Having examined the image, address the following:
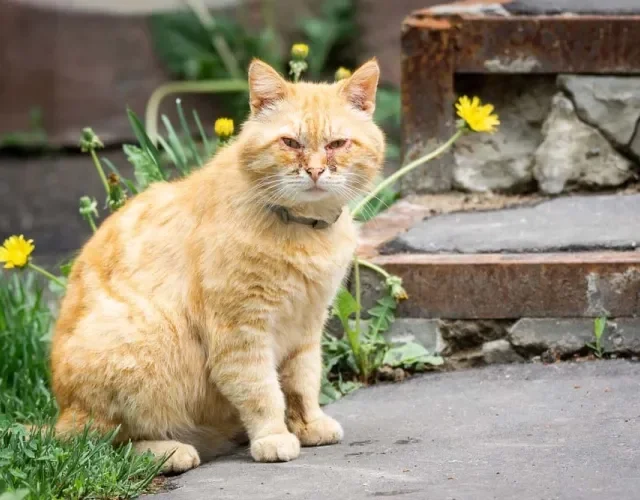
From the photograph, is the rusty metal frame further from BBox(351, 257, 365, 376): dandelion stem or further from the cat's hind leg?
the cat's hind leg

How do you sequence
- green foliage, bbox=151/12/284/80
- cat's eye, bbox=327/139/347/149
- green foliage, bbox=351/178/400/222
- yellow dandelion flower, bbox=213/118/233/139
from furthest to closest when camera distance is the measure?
green foliage, bbox=151/12/284/80
green foliage, bbox=351/178/400/222
yellow dandelion flower, bbox=213/118/233/139
cat's eye, bbox=327/139/347/149

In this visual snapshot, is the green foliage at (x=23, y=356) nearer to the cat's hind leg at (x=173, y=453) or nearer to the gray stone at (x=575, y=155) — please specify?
the cat's hind leg at (x=173, y=453)

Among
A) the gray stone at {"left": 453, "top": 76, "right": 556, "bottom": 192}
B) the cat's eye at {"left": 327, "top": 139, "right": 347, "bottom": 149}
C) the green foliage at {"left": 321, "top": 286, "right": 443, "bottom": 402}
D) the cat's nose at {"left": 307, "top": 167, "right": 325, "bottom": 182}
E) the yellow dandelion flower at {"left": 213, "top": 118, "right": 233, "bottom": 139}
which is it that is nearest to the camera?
the cat's nose at {"left": 307, "top": 167, "right": 325, "bottom": 182}

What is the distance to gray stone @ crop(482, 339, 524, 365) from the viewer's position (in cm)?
424

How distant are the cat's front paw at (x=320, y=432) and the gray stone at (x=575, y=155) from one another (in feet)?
6.22

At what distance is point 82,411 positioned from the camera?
3514mm

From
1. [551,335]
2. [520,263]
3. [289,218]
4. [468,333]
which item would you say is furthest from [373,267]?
[289,218]

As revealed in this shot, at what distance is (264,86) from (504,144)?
1.91m

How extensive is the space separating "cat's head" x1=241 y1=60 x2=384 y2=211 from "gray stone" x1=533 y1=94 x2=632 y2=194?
1580mm

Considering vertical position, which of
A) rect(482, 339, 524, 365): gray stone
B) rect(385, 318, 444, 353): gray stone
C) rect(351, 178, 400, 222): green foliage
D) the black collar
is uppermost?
the black collar

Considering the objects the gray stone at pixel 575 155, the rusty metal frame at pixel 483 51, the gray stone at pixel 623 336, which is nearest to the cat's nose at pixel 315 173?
the gray stone at pixel 623 336

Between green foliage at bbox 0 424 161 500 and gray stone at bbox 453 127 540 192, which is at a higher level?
gray stone at bbox 453 127 540 192

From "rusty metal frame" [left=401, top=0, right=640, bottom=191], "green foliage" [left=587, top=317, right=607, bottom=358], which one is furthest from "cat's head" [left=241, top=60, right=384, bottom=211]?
"rusty metal frame" [left=401, top=0, right=640, bottom=191]

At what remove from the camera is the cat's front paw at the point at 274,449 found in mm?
3398
